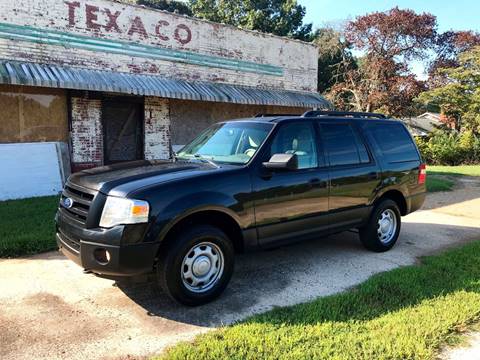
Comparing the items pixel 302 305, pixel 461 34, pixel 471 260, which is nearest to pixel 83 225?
pixel 302 305

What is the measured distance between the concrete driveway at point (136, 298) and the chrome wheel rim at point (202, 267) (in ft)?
0.77

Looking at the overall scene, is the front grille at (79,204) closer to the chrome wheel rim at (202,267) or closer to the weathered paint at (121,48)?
the chrome wheel rim at (202,267)

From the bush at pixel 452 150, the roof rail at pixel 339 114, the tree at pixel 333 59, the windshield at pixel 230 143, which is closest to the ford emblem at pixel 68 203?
the windshield at pixel 230 143

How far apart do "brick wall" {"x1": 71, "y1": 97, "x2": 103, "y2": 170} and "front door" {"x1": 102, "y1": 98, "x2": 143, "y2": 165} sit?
0.90 ft

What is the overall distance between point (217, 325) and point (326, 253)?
2.66 meters

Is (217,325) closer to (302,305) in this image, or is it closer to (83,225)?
(302,305)

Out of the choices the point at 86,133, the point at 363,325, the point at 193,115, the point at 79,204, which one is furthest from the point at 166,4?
the point at 363,325

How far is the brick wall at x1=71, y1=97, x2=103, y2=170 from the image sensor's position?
11.2 metres

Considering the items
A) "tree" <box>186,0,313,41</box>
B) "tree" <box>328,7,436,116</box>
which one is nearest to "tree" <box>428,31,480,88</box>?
"tree" <box>328,7,436,116</box>

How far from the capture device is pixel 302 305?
420cm

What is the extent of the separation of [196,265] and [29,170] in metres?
7.59

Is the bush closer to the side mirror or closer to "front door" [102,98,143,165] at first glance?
"front door" [102,98,143,165]

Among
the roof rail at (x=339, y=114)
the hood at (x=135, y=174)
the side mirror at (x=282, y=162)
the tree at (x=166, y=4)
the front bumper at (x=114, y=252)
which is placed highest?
the tree at (x=166, y=4)

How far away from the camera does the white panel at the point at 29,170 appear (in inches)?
386
